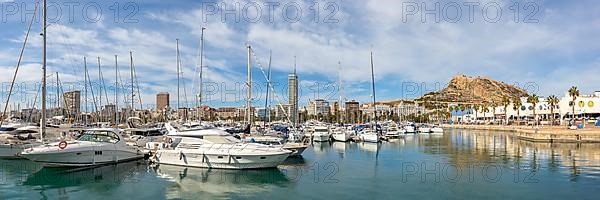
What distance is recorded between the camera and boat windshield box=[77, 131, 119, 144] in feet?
90.8

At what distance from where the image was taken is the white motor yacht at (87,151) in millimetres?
24828

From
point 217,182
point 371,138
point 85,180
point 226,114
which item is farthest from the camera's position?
point 226,114

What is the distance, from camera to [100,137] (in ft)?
92.5

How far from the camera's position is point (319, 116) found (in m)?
144

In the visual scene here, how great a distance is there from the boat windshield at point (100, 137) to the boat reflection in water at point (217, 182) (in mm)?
3917

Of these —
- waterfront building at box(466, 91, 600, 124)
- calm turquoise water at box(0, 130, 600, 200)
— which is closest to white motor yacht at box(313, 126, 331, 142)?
calm turquoise water at box(0, 130, 600, 200)

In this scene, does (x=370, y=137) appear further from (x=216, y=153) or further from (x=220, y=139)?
(x=216, y=153)

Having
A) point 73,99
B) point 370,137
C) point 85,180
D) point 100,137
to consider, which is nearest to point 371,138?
point 370,137

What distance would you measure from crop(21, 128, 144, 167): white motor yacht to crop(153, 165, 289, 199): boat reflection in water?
3.30 m

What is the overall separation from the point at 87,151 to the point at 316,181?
577 inches

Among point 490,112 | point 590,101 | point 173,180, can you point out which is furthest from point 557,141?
point 490,112

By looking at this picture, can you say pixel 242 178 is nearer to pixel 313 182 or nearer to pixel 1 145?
pixel 313 182

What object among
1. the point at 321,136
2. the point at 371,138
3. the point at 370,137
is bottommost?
the point at 371,138

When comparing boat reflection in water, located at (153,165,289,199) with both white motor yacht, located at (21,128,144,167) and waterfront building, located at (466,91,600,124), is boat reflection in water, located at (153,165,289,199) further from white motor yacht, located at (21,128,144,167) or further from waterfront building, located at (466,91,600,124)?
waterfront building, located at (466,91,600,124)
